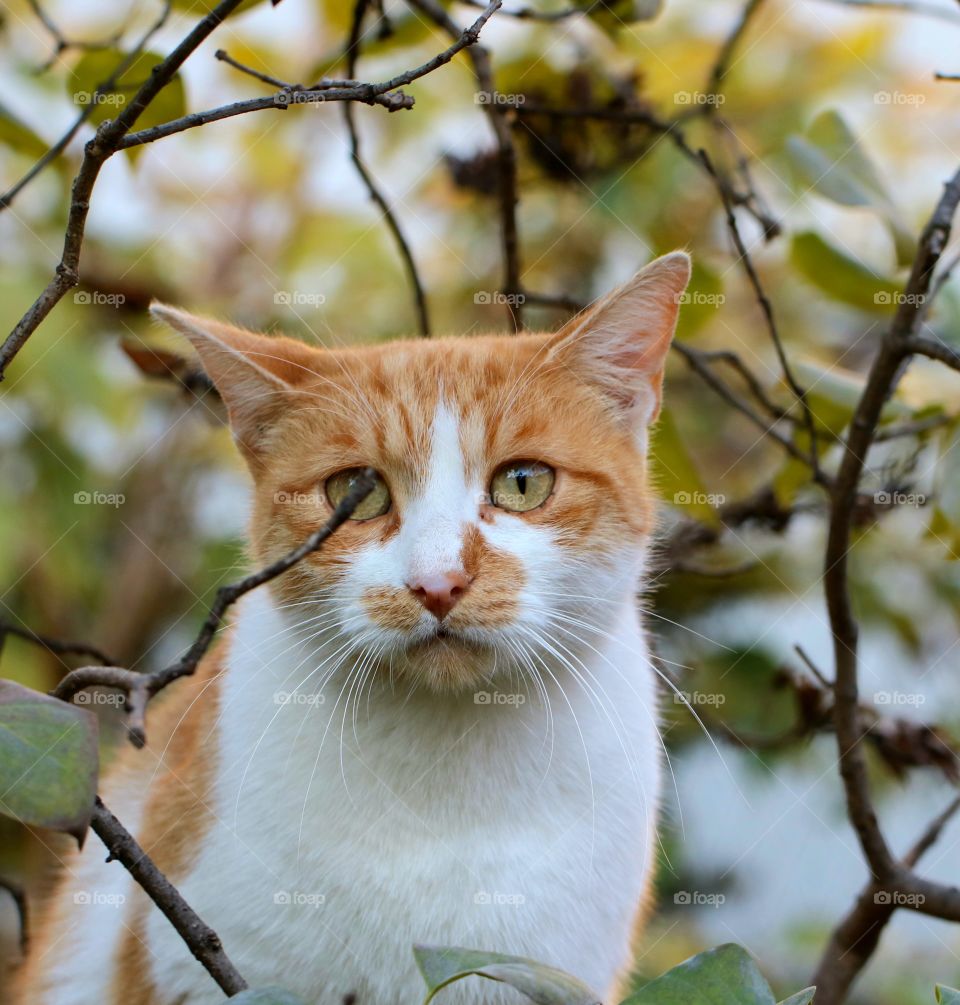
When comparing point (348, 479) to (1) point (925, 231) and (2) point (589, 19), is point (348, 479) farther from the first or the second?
(2) point (589, 19)

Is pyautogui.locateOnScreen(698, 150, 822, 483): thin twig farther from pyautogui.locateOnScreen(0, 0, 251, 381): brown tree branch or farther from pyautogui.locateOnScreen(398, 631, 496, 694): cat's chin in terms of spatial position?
pyautogui.locateOnScreen(0, 0, 251, 381): brown tree branch

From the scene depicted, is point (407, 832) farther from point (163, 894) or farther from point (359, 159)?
point (359, 159)

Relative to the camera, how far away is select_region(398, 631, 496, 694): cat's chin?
1532mm

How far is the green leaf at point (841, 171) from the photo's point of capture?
1.89 metres

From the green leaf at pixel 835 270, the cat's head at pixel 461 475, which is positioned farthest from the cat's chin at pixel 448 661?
the green leaf at pixel 835 270

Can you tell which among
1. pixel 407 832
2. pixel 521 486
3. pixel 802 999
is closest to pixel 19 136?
pixel 521 486

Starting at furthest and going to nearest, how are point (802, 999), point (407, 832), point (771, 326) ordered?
point (771, 326) → point (407, 832) → point (802, 999)

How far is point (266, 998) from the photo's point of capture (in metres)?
1.04

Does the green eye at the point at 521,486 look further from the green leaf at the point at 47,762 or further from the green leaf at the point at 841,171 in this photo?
the green leaf at the point at 47,762

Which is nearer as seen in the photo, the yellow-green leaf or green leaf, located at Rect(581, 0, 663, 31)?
the yellow-green leaf

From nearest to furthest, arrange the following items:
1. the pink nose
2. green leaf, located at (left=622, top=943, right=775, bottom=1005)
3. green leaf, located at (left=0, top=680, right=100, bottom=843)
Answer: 1. green leaf, located at (left=0, top=680, right=100, bottom=843)
2. green leaf, located at (left=622, top=943, right=775, bottom=1005)
3. the pink nose

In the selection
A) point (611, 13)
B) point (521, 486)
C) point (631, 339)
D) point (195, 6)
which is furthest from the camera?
point (195, 6)

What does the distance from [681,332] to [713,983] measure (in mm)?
1448

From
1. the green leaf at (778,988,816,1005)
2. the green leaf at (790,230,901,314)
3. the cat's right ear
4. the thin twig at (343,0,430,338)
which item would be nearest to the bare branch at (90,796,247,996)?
the green leaf at (778,988,816,1005)
